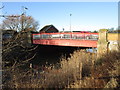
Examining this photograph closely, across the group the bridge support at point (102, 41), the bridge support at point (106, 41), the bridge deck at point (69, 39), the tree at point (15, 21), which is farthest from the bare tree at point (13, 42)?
the bridge deck at point (69, 39)

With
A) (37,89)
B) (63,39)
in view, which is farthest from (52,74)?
(63,39)

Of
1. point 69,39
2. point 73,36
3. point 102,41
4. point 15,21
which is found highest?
point 15,21

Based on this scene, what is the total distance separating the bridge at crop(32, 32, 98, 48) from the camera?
15406 mm

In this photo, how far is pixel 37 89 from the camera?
5.82 m

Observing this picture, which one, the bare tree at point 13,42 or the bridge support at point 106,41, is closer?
the bare tree at point 13,42

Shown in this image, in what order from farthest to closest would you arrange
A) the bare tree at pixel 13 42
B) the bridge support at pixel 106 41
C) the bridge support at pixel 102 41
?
1. the bridge support at pixel 102 41
2. the bridge support at pixel 106 41
3. the bare tree at pixel 13 42

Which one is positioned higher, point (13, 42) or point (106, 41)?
point (13, 42)

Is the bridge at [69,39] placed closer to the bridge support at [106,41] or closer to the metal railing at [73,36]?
A: the metal railing at [73,36]

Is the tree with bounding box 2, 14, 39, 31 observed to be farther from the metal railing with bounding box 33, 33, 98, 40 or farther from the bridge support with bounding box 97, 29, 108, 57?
the metal railing with bounding box 33, 33, 98, 40

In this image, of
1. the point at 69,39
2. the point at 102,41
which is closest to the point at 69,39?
the point at 69,39

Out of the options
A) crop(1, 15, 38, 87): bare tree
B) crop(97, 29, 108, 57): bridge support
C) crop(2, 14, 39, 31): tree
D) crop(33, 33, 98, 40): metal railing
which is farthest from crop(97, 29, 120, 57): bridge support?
crop(2, 14, 39, 31): tree

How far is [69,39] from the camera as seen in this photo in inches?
675

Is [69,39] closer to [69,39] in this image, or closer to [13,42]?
[69,39]

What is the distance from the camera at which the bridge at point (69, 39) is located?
50.5ft
